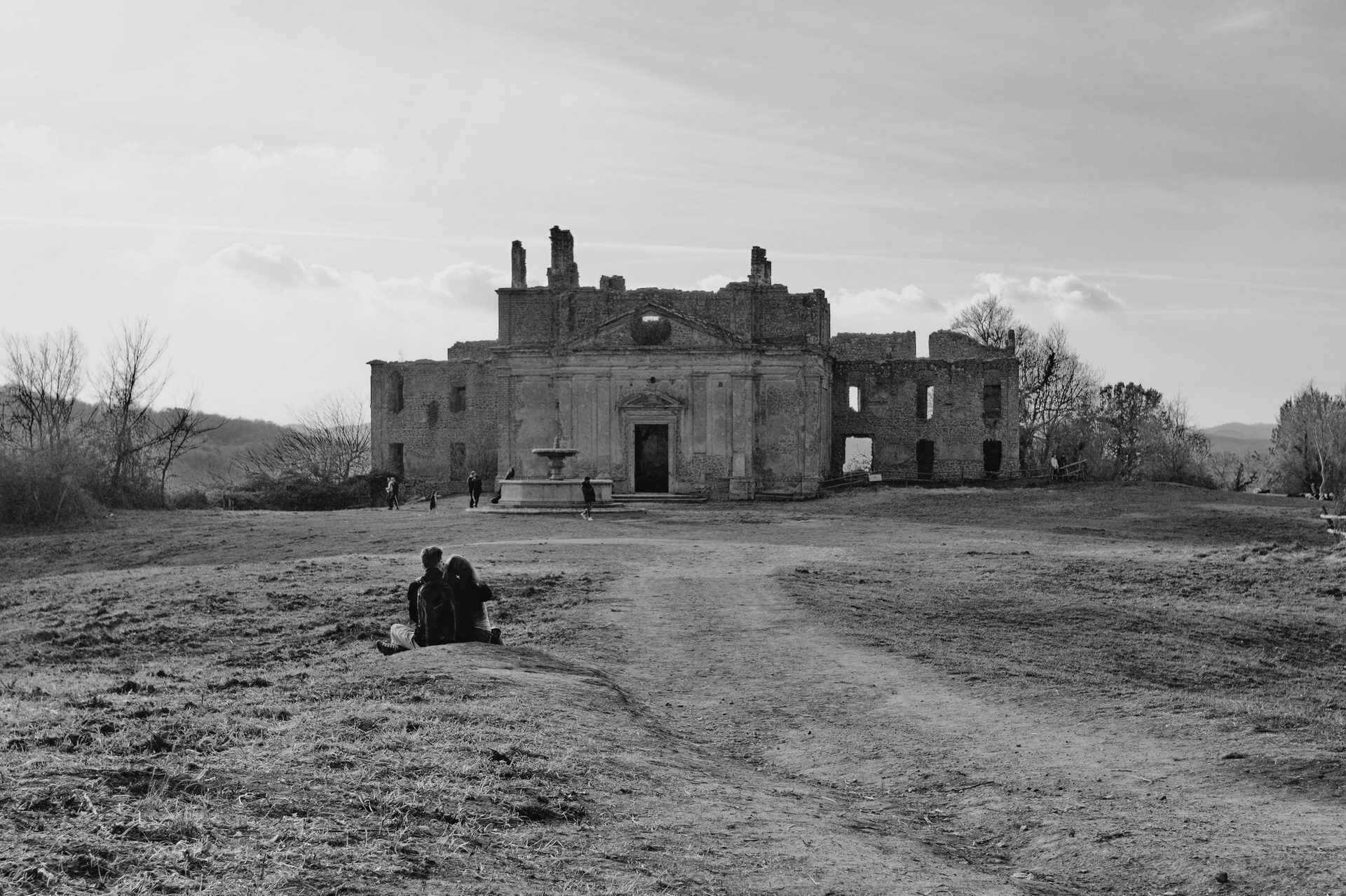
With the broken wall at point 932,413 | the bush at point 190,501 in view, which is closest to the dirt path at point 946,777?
the bush at point 190,501

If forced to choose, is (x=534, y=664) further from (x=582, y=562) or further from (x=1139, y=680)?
(x=582, y=562)

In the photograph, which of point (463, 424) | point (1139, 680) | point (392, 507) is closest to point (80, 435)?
point (392, 507)

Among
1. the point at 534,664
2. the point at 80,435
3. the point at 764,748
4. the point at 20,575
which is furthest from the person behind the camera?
the point at 80,435

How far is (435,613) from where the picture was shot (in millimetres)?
12164

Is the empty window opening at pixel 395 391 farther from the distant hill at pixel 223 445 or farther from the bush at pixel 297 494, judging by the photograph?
the distant hill at pixel 223 445

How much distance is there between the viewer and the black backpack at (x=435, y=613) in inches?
477

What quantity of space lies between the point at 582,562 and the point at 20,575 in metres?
11.4

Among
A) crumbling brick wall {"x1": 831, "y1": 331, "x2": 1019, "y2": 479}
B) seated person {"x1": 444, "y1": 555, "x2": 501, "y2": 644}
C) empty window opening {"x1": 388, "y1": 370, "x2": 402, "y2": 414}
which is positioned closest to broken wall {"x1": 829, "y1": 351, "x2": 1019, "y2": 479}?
crumbling brick wall {"x1": 831, "y1": 331, "x2": 1019, "y2": 479}

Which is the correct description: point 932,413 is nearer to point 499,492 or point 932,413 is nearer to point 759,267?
point 759,267

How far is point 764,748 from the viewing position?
9781mm

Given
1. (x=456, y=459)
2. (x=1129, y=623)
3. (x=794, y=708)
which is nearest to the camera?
(x=794, y=708)

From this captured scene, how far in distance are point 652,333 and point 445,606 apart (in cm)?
3218

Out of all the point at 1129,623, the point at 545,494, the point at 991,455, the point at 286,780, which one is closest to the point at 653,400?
the point at 545,494

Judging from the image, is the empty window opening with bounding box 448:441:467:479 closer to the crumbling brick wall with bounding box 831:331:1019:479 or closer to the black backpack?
the crumbling brick wall with bounding box 831:331:1019:479
